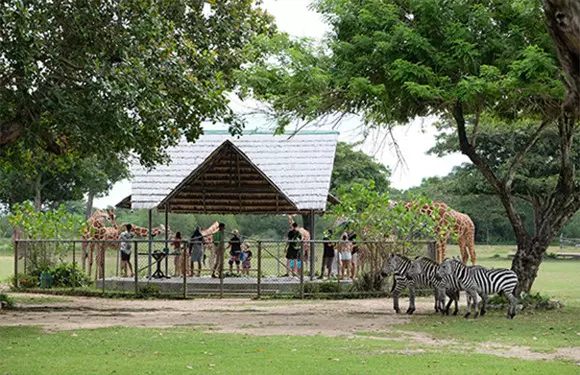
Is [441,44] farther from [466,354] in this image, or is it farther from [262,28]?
[466,354]

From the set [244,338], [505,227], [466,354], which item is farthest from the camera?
[505,227]

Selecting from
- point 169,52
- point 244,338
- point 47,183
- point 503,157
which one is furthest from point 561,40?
point 47,183

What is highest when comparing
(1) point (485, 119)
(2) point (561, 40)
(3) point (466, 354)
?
(1) point (485, 119)

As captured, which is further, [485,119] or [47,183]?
[47,183]

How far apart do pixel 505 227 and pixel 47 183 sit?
34.2m

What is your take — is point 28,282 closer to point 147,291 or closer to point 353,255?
point 147,291

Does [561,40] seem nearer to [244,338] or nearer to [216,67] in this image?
[244,338]

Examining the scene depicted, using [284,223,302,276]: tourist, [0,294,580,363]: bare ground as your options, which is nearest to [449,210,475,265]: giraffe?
[284,223,302,276]: tourist

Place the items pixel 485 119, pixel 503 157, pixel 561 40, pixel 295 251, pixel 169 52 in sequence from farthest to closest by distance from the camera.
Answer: pixel 503 157
pixel 295 251
pixel 485 119
pixel 169 52
pixel 561 40

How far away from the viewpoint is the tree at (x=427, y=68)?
17297 mm

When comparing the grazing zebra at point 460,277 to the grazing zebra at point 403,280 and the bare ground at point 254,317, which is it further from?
the bare ground at point 254,317

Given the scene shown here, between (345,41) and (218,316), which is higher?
(345,41)

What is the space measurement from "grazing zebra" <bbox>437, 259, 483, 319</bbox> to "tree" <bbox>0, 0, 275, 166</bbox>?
530cm

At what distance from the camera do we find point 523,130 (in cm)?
4156
